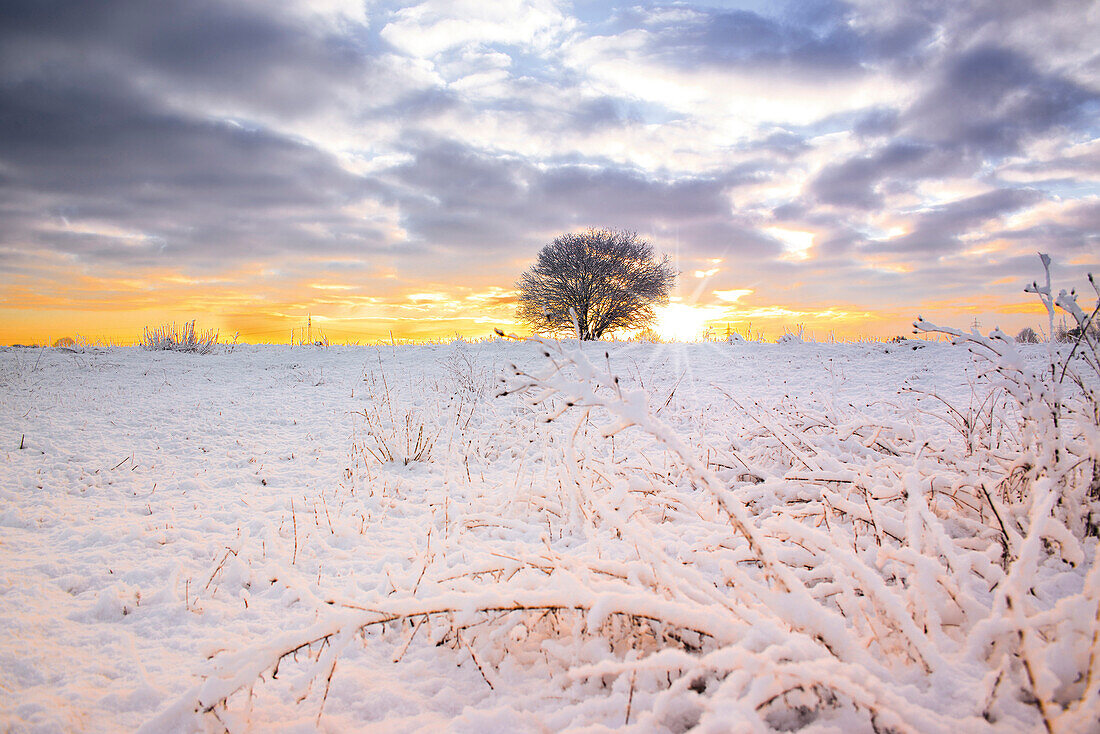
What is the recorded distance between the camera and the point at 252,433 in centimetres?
694

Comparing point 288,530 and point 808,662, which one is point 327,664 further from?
point 288,530

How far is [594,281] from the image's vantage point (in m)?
22.7

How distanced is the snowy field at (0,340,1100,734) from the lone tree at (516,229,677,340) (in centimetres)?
1677

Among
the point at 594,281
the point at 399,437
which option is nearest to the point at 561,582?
the point at 399,437

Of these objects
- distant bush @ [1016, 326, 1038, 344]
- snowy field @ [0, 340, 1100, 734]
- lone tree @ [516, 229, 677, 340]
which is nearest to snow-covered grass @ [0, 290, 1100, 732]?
snowy field @ [0, 340, 1100, 734]

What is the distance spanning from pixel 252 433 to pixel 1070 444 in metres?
7.76

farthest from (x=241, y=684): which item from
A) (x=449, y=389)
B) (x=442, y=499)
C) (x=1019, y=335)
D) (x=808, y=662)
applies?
(x=1019, y=335)

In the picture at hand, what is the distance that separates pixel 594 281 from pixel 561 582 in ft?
71.0

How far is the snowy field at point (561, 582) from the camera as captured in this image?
4.38ft

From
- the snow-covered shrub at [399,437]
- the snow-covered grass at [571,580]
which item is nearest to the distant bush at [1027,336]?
the snow-covered grass at [571,580]

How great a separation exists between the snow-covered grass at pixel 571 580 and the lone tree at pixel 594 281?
16.8 metres

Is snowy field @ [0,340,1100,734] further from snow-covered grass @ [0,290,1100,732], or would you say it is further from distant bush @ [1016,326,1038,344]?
distant bush @ [1016,326,1038,344]

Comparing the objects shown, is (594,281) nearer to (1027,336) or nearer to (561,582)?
(1027,336)

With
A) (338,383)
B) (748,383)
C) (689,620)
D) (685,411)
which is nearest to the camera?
(689,620)
